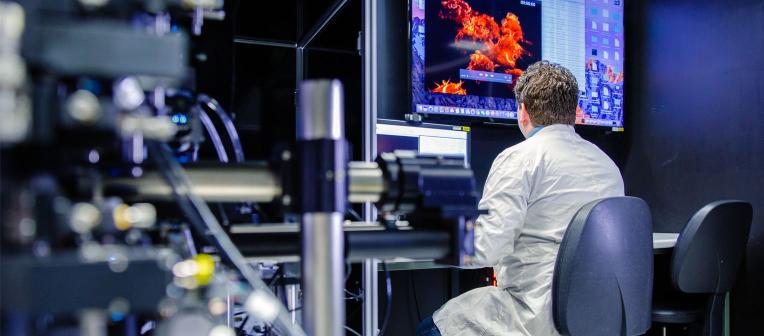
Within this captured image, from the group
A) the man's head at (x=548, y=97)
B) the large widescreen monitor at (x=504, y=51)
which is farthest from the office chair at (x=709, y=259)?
the large widescreen monitor at (x=504, y=51)

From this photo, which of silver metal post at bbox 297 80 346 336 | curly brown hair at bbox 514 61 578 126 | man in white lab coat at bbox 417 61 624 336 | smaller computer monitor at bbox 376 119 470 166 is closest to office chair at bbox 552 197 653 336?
man in white lab coat at bbox 417 61 624 336

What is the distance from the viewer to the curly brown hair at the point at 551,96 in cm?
183

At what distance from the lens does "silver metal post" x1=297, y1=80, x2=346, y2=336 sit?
61 centimetres

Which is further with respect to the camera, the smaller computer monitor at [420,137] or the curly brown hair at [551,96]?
the smaller computer monitor at [420,137]

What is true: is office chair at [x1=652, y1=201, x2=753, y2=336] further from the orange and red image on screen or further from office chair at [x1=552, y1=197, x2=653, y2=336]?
the orange and red image on screen

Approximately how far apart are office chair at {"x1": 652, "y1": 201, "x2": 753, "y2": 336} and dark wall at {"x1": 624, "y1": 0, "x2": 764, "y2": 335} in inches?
26.6

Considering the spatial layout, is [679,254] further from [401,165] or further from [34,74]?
[34,74]

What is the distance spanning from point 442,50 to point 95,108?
219 centimetres

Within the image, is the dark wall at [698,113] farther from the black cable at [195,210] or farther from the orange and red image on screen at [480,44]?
the black cable at [195,210]

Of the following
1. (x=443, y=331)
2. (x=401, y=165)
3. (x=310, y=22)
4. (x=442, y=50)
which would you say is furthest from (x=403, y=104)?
(x=401, y=165)

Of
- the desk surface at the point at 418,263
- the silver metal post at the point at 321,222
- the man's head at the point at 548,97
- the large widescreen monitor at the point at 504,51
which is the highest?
the large widescreen monitor at the point at 504,51

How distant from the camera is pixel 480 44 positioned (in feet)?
8.84

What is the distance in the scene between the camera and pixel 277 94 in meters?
2.49

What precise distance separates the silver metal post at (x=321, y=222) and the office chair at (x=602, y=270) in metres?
0.94
